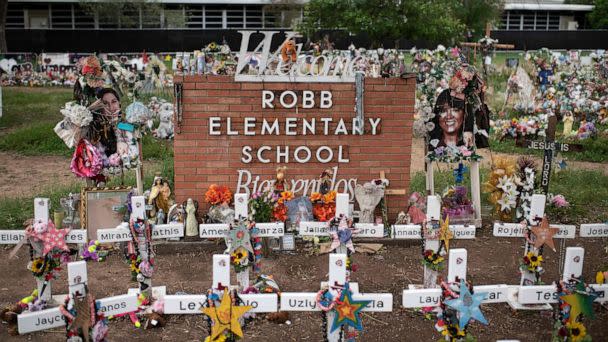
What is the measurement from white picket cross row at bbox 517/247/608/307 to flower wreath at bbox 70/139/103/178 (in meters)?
5.44

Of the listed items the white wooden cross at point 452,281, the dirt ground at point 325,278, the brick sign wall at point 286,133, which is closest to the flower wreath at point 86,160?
the brick sign wall at point 286,133

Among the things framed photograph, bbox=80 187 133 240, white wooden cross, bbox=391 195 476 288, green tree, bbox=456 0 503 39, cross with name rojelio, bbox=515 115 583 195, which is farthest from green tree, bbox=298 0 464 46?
white wooden cross, bbox=391 195 476 288

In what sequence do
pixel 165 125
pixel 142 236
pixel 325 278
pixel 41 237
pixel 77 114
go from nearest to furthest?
pixel 41 237 → pixel 142 236 → pixel 325 278 → pixel 77 114 → pixel 165 125

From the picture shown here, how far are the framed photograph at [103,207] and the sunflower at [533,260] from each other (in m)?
4.58

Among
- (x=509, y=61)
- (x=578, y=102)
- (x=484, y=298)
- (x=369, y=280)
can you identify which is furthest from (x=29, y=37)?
(x=484, y=298)

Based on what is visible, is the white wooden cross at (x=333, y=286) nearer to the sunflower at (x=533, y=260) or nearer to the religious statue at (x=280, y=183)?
the sunflower at (x=533, y=260)

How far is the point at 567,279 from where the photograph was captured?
573 centimetres

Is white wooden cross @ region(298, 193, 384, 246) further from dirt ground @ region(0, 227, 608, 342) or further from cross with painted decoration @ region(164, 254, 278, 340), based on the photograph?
cross with painted decoration @ region(164, 254, 278, 340)

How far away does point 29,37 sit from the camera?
3781cm

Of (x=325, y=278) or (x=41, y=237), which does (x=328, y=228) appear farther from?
(x=41, y=237)

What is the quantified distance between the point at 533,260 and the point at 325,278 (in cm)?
222

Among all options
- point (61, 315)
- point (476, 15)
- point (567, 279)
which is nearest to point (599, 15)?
point (476, 15)

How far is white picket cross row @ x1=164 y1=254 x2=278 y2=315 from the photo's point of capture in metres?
5.47

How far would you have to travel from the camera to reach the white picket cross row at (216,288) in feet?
18.0
